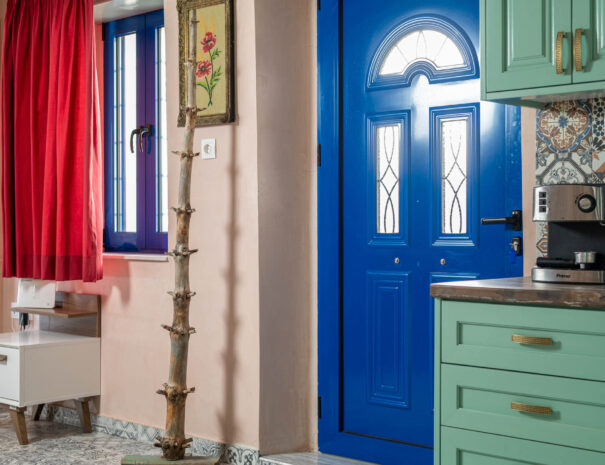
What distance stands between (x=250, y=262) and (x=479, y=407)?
1.35m

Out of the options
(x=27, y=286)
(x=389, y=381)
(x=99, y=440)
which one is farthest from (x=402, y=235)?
(x=27, y=286)

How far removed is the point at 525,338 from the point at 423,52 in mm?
1414

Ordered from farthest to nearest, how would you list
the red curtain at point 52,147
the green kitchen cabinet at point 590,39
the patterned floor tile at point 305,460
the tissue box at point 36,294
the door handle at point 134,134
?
the door handle at point 134,134 → the tissue box at point 36,294 → the red curtain at point 52,147 → the patterned floor tile at point 305,460 → the green kitchen cabinet at point 590,39

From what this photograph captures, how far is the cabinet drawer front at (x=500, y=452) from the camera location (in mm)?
2068

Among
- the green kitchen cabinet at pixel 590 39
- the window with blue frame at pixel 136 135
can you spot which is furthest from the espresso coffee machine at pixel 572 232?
the window with blue frame at pixel 136 135

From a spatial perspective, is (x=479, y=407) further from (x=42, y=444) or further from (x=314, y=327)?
(x=42, y=444)

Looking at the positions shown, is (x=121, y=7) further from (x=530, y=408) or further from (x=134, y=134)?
(x=530, y=408)

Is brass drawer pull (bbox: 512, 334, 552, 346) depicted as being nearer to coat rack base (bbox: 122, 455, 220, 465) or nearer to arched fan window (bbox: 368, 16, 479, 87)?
arched fan window (bbox: 368, 16, 479, 87)

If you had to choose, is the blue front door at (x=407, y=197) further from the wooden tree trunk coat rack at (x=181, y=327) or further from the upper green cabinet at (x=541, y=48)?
the wooden tree trunk coat rack at (x=181, y=327)

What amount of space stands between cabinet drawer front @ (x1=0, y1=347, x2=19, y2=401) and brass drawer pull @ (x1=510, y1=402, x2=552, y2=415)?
2.50 m

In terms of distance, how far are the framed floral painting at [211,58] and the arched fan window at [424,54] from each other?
2.04ft

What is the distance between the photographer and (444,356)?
2.29 m

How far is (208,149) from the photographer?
3.46 m

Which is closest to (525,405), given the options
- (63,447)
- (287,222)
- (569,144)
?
(569,144)
